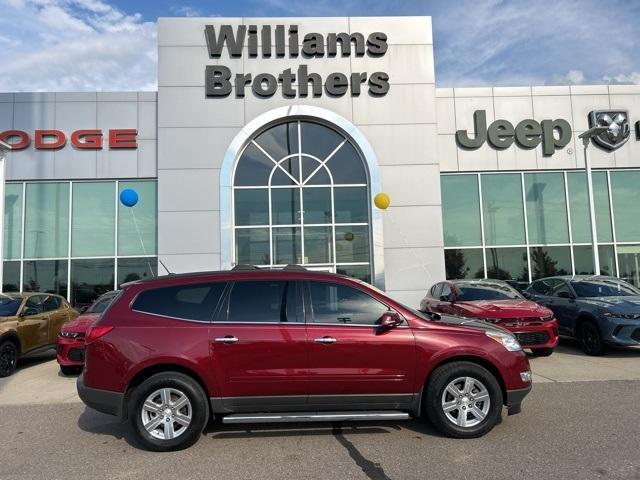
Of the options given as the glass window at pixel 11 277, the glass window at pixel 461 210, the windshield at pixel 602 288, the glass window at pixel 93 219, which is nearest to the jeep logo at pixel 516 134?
the glass window at pixel 461 210

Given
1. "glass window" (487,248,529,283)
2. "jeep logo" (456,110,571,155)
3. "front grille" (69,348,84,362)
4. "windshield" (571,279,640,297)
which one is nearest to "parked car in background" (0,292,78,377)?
"front grille" (69,348,84,362)

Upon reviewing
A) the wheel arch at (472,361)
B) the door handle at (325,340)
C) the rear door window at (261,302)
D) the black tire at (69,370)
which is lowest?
the black tire at (69,370)

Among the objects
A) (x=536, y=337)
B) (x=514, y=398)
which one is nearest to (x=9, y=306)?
(x=514, y=398)

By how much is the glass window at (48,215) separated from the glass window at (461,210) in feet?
40.6

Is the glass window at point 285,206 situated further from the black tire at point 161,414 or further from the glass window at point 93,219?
the black tire at point 161,414

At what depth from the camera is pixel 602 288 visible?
34.8 ft

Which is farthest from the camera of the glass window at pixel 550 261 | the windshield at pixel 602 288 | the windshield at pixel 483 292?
the glass window at pixel 550 261

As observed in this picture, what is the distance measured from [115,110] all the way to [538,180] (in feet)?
46.5

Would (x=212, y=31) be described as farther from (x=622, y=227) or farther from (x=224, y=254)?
(x=622, y=227)

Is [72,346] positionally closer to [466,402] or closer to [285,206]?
[466,402]

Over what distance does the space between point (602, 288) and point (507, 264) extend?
5.82 meters

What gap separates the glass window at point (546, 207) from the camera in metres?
16.7

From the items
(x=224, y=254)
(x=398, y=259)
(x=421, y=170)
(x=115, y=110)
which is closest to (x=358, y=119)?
(x=421, y=170)

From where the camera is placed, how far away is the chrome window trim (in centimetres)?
1466
